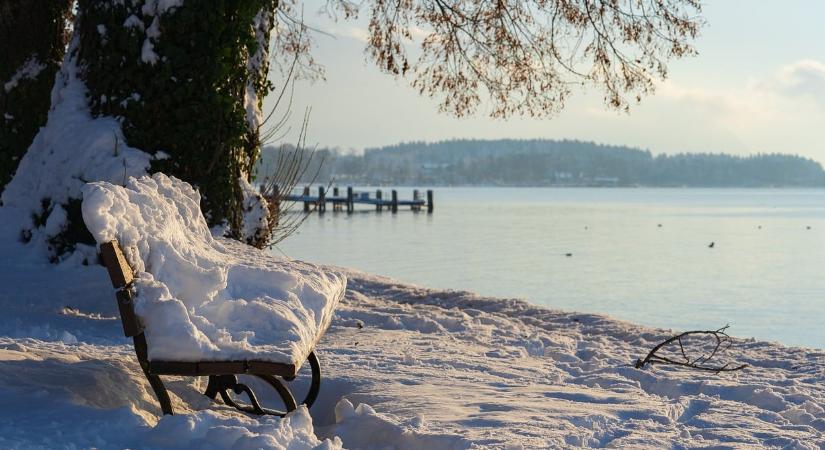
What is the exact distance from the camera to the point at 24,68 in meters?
8.86

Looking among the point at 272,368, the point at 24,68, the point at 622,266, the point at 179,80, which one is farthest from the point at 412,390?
the point at 622,266

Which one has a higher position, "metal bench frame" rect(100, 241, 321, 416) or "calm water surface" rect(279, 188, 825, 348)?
"metal bench frame" rect(100, 241, 321, 416)

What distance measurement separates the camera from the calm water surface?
14.0m

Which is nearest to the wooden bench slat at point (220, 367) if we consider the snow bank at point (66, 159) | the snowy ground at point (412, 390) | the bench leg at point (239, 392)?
the snowy ground at point (412, 390)

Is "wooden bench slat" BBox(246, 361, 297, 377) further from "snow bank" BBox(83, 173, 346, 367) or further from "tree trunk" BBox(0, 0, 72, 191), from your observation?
"tree trunk" BBox(0, 0, 72, 191)

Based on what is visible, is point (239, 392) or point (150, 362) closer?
point (150, 362)

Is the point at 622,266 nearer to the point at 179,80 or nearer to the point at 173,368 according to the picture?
the point at 179,80

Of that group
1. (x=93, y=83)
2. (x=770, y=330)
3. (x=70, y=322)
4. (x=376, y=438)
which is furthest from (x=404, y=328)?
(x=770, y=330)

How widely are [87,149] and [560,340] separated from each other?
13.6 ft

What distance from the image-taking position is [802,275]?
1962 centimetres

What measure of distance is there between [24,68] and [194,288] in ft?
19.6

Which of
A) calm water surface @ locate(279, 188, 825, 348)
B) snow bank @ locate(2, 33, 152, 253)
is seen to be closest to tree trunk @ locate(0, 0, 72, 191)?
snow bank @ locate(2, 33, 152, 253)

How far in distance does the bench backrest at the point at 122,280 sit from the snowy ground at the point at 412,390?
398mm

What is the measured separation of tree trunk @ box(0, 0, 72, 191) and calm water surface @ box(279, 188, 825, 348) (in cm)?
815
